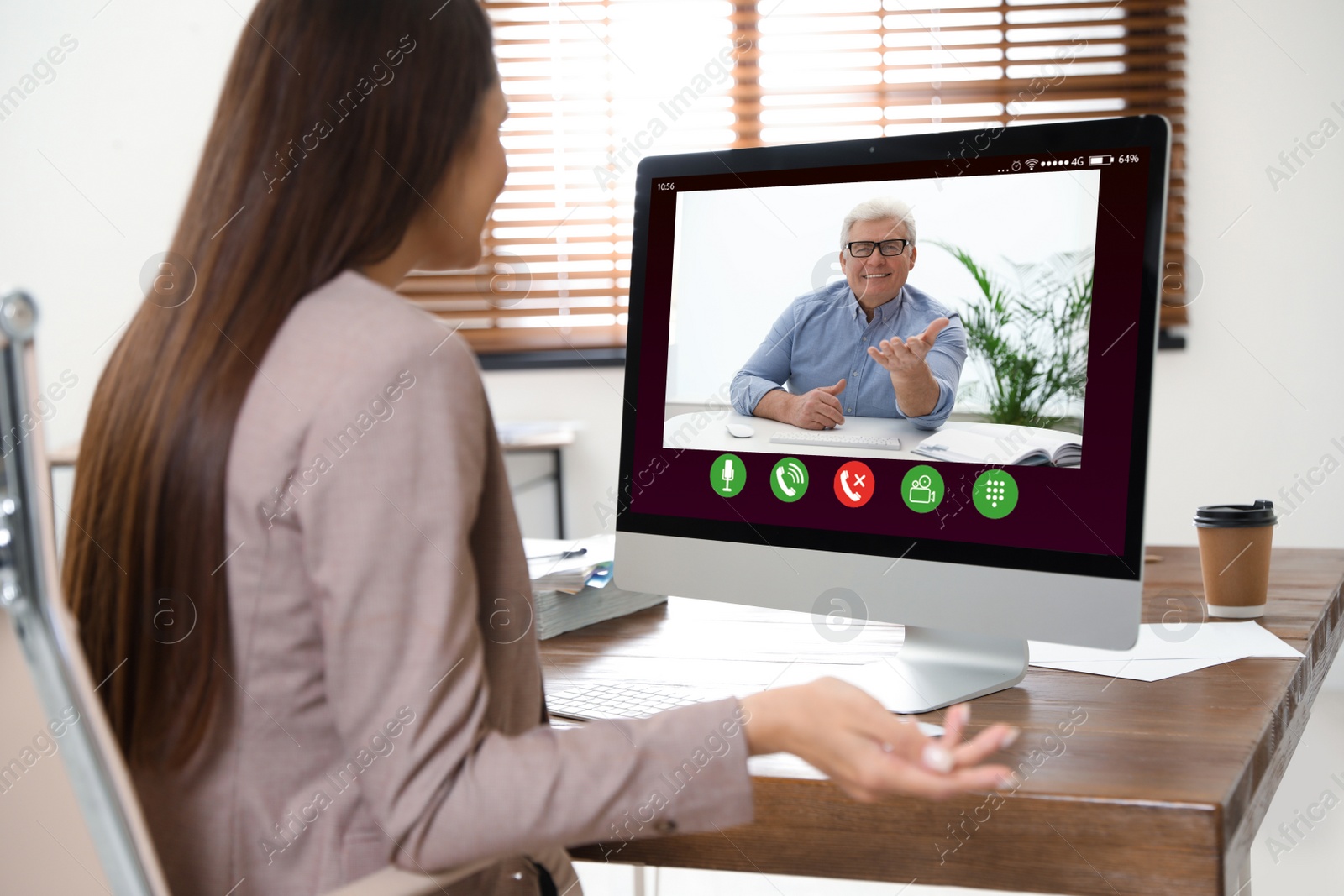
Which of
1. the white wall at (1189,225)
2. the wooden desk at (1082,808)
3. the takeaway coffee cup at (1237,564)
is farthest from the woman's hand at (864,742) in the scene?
the white wall at (1189,225)

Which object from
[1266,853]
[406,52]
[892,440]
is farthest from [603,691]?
[1266,853]

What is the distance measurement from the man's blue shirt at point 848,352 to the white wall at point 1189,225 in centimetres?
212

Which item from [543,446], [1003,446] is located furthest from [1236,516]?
[543,446]

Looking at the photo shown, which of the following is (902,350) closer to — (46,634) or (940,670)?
(940,670)

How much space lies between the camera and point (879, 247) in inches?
35.4

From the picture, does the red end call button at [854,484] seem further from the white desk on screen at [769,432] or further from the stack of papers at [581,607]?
the stack of papers at [581,607]

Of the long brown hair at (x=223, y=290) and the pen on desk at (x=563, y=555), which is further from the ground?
the long brown hair at (x=223, y=290)

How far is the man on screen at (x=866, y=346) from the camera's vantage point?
0.87 metres

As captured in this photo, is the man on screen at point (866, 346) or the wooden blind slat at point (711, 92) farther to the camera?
the wooden blind slat at point (711, 92)

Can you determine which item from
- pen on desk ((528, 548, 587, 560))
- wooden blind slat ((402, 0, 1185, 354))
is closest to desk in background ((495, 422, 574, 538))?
wooden blind slat ((402, 0, 1185, 354))

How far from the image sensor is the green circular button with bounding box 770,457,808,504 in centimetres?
92

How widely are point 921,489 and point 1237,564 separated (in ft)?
1.56

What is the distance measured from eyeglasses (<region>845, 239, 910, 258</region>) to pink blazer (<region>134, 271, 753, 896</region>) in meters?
0.42

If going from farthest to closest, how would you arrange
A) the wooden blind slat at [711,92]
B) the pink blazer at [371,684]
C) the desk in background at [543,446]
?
the wooden blind slat at [711,92] < the desk in background at [543,446] < the pink blazer at [371,684]
